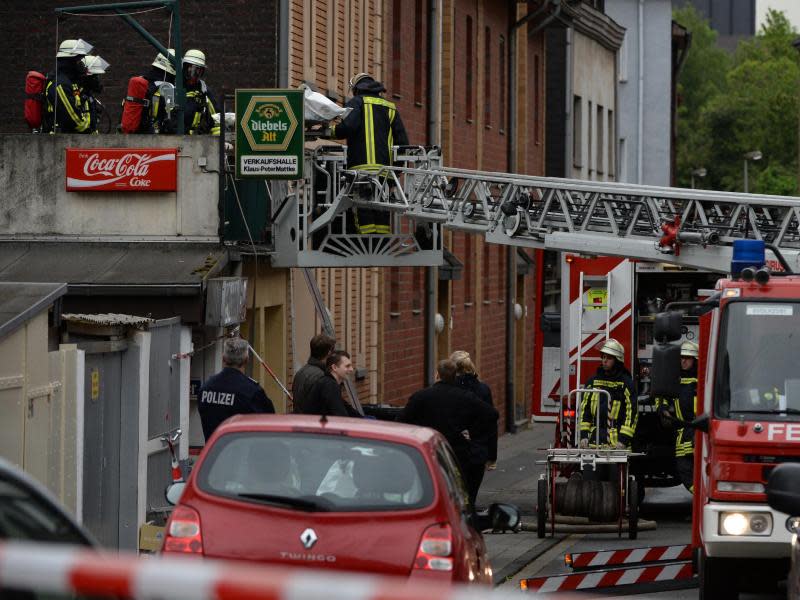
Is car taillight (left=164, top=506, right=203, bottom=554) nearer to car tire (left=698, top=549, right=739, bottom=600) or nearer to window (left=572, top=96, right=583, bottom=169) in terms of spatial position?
car tire (left=698, top=549, right=739, bottom=600)

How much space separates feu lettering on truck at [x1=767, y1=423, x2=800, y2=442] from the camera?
11.1 m

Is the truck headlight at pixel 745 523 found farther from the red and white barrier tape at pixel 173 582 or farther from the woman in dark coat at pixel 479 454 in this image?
the red and white barrier tape at pixel 173 582

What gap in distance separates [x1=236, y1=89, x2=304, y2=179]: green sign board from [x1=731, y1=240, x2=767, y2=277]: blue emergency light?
251 inches

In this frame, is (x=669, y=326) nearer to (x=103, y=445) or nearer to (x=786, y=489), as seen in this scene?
(x=103, y=445)

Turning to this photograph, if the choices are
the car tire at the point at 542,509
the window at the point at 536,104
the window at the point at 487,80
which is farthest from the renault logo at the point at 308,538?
the window at the point at 536,104

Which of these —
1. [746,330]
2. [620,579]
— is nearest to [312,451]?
[746,330]

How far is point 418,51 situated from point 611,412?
13.4 meters

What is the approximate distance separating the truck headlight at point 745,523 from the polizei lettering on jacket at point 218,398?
3.34 m

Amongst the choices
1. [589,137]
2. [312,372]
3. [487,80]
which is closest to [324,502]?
[312,372]

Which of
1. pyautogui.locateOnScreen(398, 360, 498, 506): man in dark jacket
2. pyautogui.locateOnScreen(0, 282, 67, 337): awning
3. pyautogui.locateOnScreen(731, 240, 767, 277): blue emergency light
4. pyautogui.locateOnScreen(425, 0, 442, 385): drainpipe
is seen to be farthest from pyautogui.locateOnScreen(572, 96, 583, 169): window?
pyautogui.locateOnScreen(0, 282, 67, 337): awning

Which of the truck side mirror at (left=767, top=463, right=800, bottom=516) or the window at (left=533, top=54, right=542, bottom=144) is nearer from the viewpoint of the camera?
the truck side mirror at (left=767, top=463, right=800, bottom=516)

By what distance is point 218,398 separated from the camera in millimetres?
12133

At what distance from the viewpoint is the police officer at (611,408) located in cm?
1767

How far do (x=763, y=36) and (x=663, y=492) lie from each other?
9464cm
